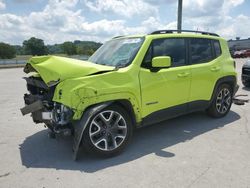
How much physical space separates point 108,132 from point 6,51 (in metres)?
81.1

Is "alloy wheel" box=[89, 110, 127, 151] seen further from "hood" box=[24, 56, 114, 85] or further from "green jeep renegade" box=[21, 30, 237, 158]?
"hood" box=[24, 56, 114, 85]

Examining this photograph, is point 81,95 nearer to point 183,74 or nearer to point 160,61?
point 160,61

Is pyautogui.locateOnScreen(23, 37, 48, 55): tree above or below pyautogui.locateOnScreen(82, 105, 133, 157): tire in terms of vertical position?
above

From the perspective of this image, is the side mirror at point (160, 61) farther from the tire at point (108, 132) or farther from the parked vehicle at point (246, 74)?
the parked vehicle at point (246, 74)

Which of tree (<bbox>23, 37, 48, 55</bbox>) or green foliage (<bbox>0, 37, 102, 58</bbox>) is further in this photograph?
tree (<bbox>23, 37, 48, 55</bbox>)

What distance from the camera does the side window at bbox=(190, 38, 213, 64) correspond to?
532cm

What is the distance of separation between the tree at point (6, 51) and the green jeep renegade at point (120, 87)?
78.4m

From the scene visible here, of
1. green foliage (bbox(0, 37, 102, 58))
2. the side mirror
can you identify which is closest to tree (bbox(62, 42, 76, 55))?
green foliage (bbox(0, 37, 102, 58))

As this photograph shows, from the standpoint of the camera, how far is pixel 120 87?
411 cm

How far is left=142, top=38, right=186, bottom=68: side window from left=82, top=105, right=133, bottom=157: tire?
3.13 feet

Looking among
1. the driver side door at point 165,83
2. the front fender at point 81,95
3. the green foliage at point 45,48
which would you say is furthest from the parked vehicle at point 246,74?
the green foliage at point 45,48

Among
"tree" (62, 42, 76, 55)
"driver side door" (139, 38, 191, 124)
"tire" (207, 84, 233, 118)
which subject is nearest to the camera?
"driver side door" (139, 38, 191, 124)

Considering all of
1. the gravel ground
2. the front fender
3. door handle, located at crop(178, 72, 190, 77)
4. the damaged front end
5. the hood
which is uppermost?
the hood

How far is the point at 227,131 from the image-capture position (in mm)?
5234
